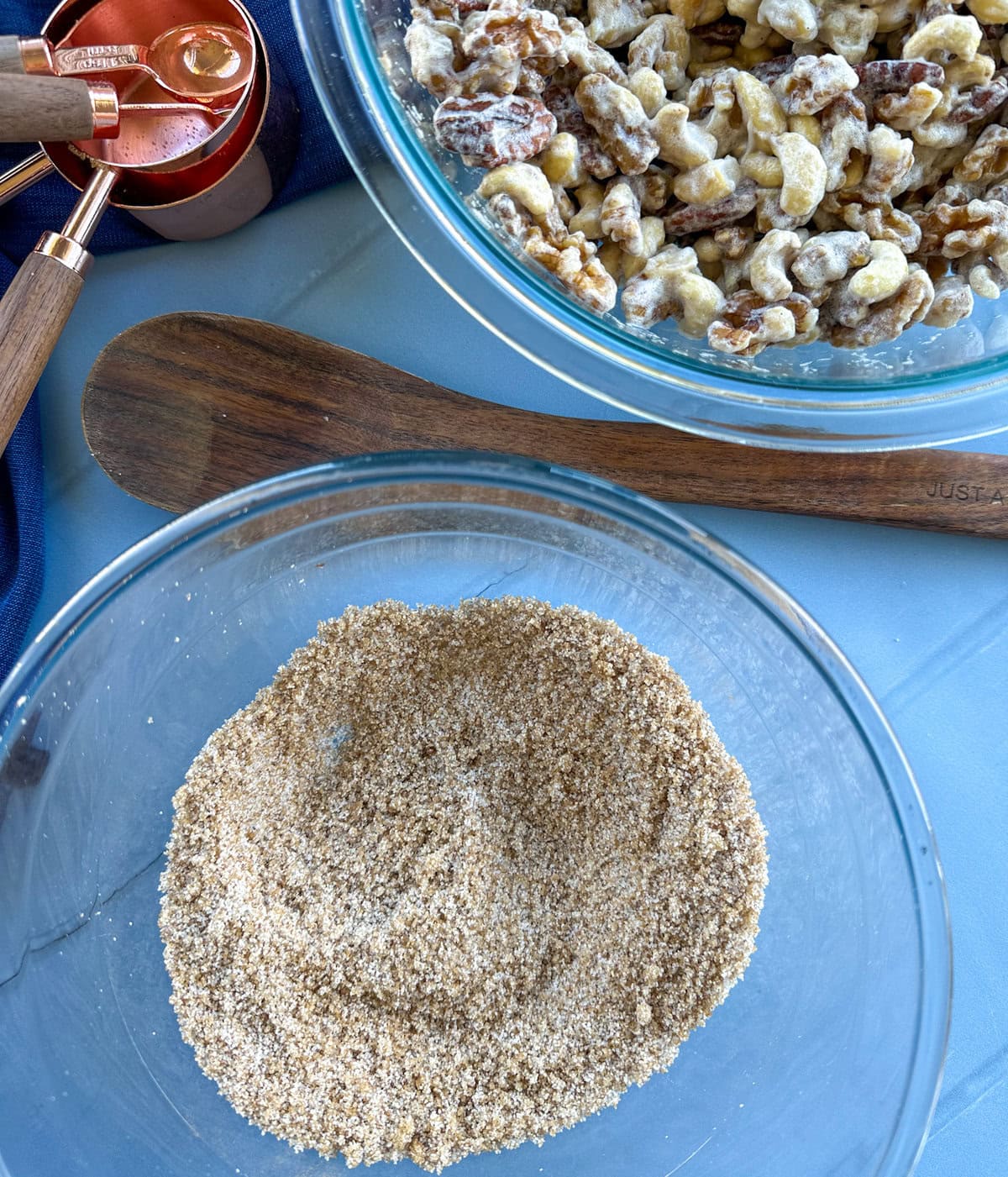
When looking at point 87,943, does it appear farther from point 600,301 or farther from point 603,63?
point 603,63

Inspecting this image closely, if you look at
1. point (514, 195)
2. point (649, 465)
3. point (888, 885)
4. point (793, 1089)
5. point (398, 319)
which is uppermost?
point (514, 195)

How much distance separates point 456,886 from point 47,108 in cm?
68

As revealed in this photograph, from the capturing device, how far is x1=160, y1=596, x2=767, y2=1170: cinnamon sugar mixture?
84cm

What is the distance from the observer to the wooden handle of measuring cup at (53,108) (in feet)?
2.51

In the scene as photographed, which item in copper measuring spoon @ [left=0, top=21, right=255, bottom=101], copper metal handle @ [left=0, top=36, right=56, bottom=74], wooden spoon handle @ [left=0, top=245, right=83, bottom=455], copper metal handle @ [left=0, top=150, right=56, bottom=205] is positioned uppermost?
copper metal handle @ [left=0, top=36, right=56, bottom=74]

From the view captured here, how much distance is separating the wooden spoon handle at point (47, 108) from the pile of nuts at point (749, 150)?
262 mm

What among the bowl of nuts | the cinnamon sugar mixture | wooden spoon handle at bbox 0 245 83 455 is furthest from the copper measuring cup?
the cinnamon sugar mixture

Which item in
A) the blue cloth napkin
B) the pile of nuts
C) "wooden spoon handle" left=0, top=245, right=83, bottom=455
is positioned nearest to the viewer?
the pile of nuts

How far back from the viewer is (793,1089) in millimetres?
886

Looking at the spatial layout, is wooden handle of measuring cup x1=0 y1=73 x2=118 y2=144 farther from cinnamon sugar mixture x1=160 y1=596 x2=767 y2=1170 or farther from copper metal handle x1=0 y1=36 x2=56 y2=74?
cinnamon sugar mixture x1=160 y1=596 x2=767 y2=1170

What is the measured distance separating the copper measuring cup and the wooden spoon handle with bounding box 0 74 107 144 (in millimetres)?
46

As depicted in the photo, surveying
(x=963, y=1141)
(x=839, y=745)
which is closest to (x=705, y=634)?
(x=839, y=745)

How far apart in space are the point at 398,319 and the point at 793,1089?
30.2 inches

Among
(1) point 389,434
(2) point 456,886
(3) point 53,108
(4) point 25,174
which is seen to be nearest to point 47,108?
(3) point 53,108
